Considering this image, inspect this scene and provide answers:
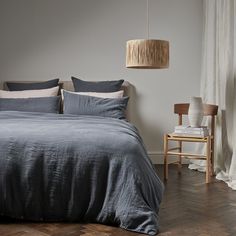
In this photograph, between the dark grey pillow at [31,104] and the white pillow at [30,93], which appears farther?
the white pillow at [30,93]

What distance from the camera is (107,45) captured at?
4875 mm

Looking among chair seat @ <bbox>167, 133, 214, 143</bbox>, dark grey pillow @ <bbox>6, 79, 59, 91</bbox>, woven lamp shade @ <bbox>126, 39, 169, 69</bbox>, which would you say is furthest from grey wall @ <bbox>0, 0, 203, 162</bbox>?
woven lamp shade @ <bbox>126, 39, 169, 69</bbox>

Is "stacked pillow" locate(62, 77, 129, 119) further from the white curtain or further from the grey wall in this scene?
the white curtain

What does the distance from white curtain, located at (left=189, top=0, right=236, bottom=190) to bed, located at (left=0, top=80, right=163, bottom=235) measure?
141 cm

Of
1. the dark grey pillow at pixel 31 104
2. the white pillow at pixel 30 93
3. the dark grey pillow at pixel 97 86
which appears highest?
the dark grey pillow at pixel 97 86

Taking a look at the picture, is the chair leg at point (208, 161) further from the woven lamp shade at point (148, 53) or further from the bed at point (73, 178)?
the bed at point (73, 178)

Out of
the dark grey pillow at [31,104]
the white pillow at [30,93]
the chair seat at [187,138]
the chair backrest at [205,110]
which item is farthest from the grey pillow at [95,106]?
the chair backrest at [205,110]

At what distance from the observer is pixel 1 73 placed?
16.2 ft

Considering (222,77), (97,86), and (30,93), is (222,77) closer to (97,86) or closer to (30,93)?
(97,86)

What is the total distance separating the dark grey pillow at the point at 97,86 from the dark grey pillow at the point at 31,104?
1.27 ft

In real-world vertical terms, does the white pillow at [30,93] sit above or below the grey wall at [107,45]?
below

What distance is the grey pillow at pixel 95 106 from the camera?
4117 millimetres

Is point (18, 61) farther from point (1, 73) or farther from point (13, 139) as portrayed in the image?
point (13, 139)

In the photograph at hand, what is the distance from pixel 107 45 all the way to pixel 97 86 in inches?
24.5
